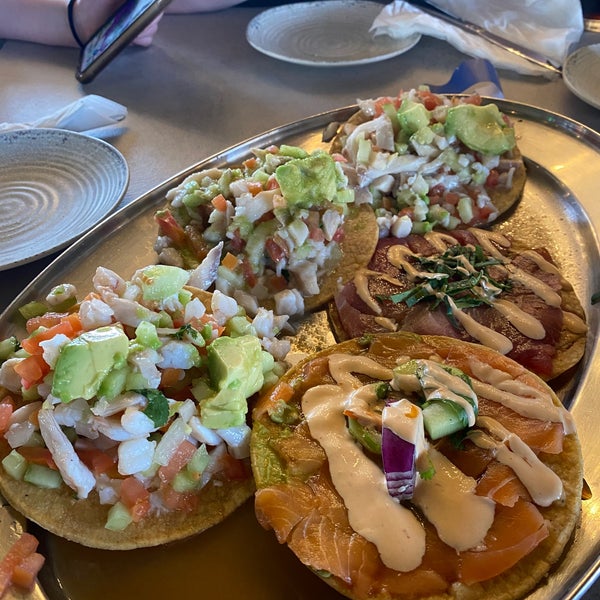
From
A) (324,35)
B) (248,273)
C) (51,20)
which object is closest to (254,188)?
(248,273)

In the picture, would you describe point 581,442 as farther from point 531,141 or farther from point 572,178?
point 531,141

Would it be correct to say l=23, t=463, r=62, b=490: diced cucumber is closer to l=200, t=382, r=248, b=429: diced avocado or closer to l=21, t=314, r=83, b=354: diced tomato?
l=21, t=314, r=83, b=354: diced tomato

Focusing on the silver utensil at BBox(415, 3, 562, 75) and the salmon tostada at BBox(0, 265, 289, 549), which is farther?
the silver utensil at BBox(415, 3, 562, 75)

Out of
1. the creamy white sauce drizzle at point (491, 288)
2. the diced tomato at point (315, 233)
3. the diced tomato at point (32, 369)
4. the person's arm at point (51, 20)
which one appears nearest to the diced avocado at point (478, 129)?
the creamy white sauce drizzle at point (491, 288)

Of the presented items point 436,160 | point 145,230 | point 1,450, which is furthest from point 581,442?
point 145,230

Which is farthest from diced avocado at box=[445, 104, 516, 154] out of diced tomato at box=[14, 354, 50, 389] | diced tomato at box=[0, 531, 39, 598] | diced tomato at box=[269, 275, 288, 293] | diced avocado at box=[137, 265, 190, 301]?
diced tomato at box=[0, 531, 39, 598]

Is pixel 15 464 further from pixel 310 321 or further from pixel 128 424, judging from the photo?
pixel 310 321
